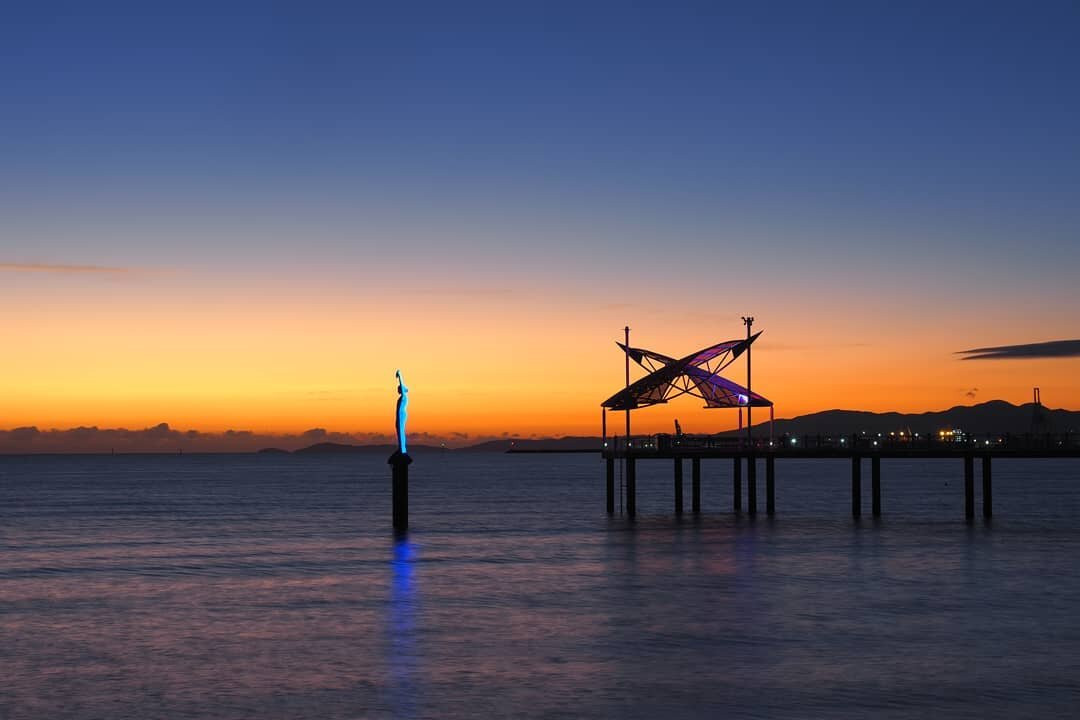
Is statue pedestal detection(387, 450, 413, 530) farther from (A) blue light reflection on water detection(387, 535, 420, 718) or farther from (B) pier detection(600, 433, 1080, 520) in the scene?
(B) pier detection(600, 433, 1080, 520)

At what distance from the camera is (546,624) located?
3509cm

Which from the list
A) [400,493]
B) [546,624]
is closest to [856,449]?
[400,493]

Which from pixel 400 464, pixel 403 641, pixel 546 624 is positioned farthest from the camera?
pixel 400 464

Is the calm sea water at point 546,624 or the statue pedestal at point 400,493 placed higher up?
the statue pedestal at point 400,493

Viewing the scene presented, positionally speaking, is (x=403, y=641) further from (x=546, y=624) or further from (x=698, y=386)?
(x=698, y=386)

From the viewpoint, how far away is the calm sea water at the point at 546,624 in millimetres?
25078

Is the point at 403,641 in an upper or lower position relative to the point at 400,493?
lower

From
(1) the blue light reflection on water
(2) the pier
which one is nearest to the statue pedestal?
(1) the blue light reflection on water

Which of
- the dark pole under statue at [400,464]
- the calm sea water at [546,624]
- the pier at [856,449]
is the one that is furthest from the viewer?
the pier at [856,449]

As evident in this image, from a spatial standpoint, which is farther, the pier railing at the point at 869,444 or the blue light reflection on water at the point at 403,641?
the pier railing at the point at 869,444

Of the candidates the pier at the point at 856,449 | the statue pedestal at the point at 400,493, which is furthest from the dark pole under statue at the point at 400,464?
the pier at the point at 856,449

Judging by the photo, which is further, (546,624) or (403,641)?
(546,624)

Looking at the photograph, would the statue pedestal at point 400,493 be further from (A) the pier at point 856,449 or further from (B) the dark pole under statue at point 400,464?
(A) the pier at point 856,449

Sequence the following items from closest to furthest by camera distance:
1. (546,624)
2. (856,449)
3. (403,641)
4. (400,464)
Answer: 1. (403,641)
2. (546,624)
3. (400,464)
4. (856,449)
